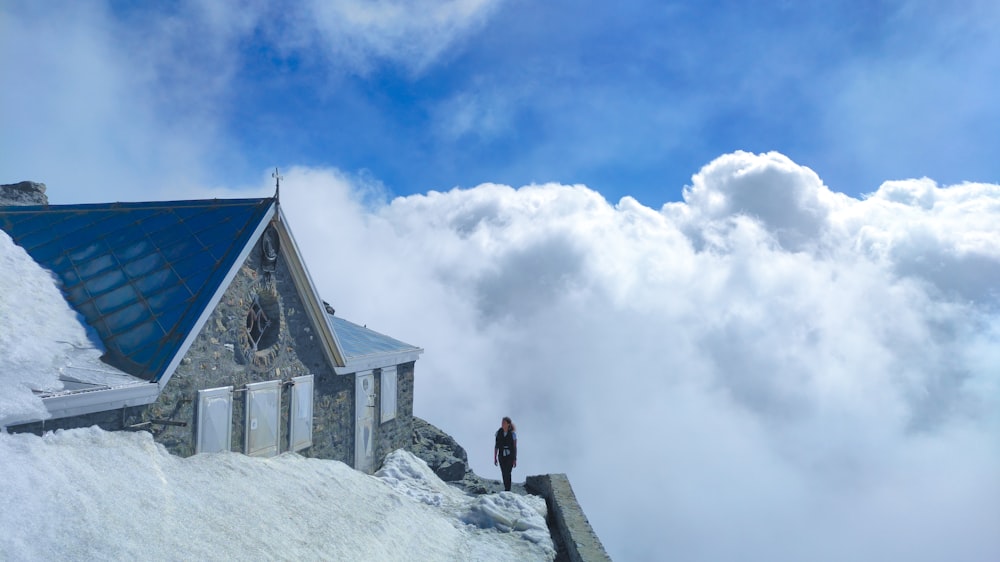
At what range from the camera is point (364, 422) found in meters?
15.4

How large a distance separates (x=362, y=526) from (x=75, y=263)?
258 inches

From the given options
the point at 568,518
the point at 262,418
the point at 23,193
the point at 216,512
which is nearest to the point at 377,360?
the point at 262,418

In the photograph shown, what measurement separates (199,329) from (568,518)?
763cm

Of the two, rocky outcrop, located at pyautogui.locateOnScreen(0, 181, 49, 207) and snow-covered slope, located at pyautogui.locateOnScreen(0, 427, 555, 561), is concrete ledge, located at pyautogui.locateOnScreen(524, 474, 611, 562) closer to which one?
snow-covered slope, located at pyautogui.locateOnScreen(0, 427, 555, 561)

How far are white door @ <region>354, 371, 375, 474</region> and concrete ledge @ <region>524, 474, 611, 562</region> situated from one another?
3834mm

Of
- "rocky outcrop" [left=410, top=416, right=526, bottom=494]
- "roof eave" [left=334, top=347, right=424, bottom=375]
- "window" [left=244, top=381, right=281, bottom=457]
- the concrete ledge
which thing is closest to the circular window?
"window" [left=244, top=381, right=281, bottom=457]

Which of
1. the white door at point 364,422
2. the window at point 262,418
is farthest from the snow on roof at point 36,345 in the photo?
the white door at point 364,422

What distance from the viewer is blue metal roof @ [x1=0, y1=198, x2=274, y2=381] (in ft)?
30.9

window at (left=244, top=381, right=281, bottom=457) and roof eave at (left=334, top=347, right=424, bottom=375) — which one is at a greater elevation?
roof eave at (left=334, top=347, right=424, bottom=375)

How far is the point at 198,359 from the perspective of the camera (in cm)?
970

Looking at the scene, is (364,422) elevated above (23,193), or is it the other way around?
(23,193)

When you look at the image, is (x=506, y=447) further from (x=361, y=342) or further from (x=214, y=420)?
(x=214, y=420)

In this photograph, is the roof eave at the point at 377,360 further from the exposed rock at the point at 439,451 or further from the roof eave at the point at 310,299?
the exposed rock at the point at 439,451

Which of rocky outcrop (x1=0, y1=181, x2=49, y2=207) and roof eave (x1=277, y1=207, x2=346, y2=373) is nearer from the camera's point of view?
roof eave (x1=277, y1=207, x2=346, y2=373)
